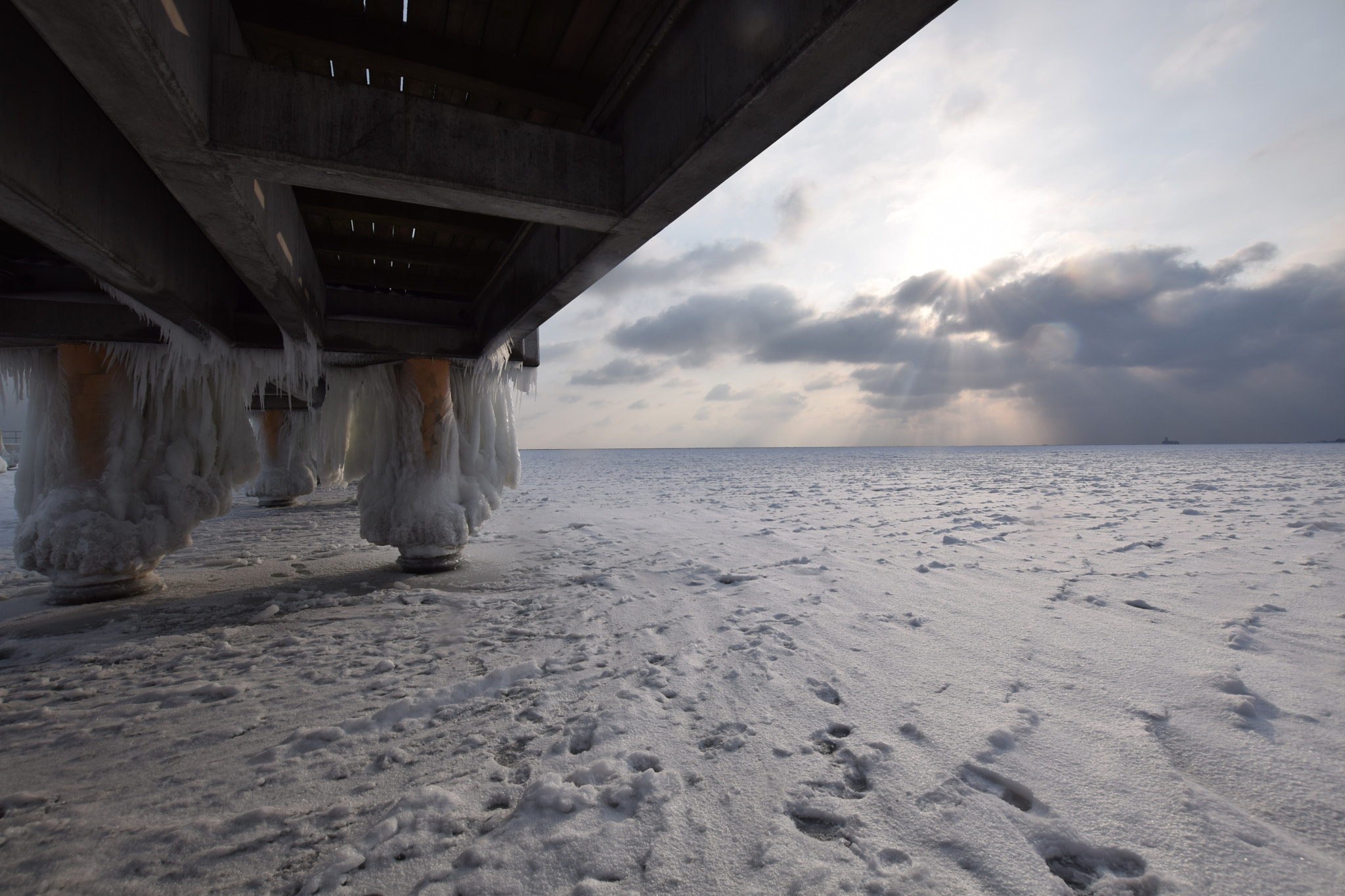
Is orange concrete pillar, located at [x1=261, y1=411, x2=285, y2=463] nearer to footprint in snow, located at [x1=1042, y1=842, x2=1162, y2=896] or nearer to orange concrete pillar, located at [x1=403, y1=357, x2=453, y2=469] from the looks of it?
orange concrete pillar, located at [x1=403, y1=357, x2=453, y2=469]

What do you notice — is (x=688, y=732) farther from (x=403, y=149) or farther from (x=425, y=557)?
(x=425, y=557)

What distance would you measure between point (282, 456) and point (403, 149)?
14029 mm

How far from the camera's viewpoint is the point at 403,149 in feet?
7.95

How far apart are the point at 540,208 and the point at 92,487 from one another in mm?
Answer: 5755

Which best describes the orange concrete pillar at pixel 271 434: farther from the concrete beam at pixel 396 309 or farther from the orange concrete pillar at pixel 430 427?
the concrete beam at pixel 396 309

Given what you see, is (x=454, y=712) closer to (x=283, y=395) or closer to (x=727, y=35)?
(x=727, y=35)

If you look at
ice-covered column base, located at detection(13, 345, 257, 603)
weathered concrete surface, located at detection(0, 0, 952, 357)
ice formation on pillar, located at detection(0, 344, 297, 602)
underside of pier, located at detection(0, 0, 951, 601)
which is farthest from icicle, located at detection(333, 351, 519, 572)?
weathered concrete surface, located at detection(0, 0, 952, 357)

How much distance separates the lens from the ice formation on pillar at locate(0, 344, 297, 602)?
201 inches

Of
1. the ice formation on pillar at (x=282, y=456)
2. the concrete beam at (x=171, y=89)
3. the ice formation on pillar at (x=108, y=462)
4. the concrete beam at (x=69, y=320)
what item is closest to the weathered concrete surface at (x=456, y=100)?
the concrete beam at (x=171, y=89)

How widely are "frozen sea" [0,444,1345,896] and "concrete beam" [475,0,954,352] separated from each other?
270 centimetres

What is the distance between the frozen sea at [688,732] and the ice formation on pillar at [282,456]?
23.8 ft

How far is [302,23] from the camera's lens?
→ 249cm

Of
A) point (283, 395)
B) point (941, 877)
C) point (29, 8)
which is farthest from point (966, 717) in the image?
point (283, 395)

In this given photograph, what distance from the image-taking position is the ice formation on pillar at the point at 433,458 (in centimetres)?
636
